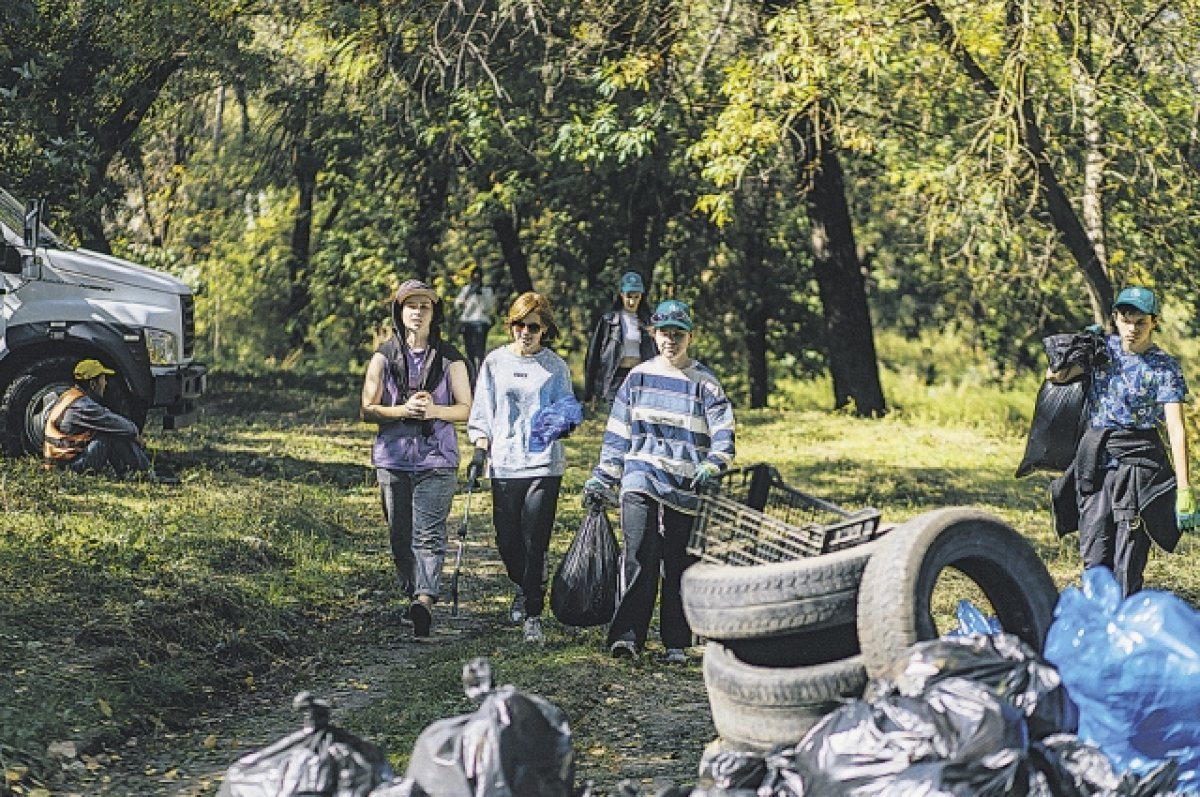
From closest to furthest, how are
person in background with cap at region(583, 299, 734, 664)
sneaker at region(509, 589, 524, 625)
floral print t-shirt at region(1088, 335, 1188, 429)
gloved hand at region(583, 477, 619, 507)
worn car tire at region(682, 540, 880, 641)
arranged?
worn car tire at region(682, 540, 880, 641), floral print t-shirt at region(1088, 335, 1188, 429), person in background with cap at region(583, 299, 734, 664), gloved hand at region(583, 477, 619, 507), sneaker at region(509, 589, 524, 625)

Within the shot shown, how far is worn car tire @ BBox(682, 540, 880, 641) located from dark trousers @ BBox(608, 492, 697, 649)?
171 cm

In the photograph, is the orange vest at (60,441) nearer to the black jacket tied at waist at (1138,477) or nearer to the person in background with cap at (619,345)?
the person in background with cap at (619,345)

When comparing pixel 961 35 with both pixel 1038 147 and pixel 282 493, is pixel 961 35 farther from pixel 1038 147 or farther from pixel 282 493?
pixel 282 493

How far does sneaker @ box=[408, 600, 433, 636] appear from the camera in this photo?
9242 mm

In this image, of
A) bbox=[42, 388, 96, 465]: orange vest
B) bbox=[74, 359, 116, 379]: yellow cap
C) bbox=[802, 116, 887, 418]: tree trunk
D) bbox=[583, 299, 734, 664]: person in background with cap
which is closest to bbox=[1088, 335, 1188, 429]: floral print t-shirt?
bbox=[583, 299, 734, 664]: person in background with cap

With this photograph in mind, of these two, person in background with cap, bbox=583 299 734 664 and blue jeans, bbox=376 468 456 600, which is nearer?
person in background with cap, bbox=583 299 734 664

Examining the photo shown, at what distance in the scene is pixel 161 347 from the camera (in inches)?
579

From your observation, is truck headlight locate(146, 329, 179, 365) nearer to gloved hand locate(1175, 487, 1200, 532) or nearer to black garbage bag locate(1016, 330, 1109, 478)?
black garbage bag locate(1016, 330, 1109, 478)

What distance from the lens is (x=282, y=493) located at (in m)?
13.4

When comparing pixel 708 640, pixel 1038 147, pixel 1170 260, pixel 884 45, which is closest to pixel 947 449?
pixel 1038 147

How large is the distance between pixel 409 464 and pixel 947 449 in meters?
9.95

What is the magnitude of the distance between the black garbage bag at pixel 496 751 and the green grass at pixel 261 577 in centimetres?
158

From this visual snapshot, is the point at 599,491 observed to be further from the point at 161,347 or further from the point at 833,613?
the point at 161,347

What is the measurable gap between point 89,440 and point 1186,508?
8213mm
